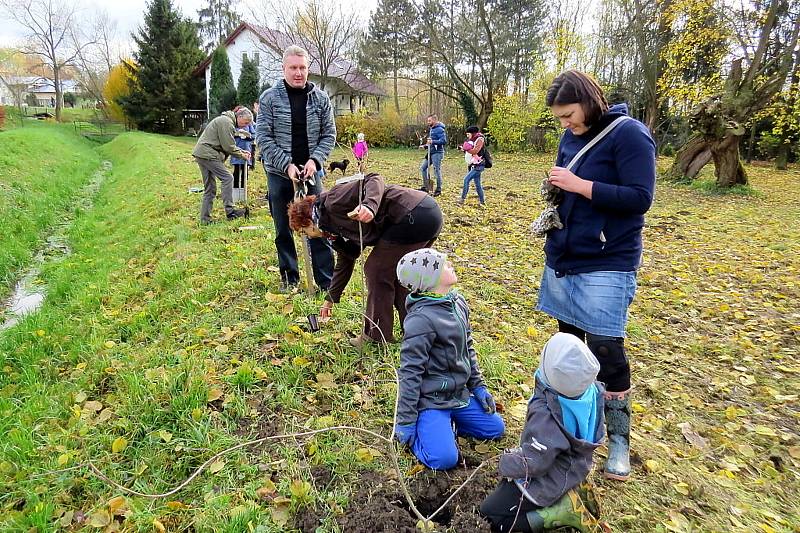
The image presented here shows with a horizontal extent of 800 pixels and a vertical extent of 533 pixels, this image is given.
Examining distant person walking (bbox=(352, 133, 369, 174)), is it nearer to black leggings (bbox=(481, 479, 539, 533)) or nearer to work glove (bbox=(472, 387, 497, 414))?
work glove (bbox=(472, 387, 497, 414))

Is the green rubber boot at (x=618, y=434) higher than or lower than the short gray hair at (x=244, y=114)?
lower

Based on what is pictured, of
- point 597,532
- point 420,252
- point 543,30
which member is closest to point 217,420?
point 420,252

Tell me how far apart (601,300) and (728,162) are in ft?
46.4

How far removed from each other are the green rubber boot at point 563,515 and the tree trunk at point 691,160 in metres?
15.8

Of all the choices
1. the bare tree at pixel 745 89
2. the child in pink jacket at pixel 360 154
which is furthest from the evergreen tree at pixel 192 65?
the child in pink jacket at pixel 360 154

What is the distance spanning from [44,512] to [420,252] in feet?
7.82

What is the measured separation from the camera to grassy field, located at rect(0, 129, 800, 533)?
249 cm

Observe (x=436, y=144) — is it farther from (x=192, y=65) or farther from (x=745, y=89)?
(x=192, y=65)

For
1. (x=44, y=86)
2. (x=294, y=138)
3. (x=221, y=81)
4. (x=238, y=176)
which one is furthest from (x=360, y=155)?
(x=44, y=86)

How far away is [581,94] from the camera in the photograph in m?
2.27

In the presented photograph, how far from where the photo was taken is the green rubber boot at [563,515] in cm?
210

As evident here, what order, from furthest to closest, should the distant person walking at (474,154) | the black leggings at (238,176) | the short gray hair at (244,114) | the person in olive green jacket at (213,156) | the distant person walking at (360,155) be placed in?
the distant person walking at (474,154) → the black leggings at (238,176) → the short gray hair at (244,114) → the person in olive green jacket at (213,156) → the distant person walking at (360,155)

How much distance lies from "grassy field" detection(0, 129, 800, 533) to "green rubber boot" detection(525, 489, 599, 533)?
0.97 ft

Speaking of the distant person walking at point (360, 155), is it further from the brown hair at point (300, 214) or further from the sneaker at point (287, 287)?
the sneaker at point (287, 287)
